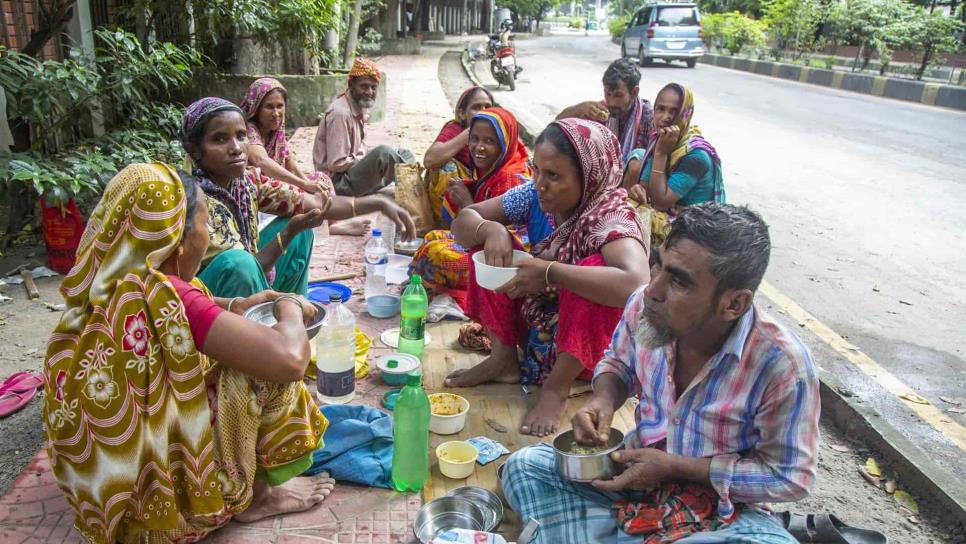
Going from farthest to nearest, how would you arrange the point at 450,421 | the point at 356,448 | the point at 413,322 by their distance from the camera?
the point at 413,322
the point at 450,421
the point at 356,448

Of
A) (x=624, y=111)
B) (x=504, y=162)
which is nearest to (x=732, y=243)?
(x=504, y=162)

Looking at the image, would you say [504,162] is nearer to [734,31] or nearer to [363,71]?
[363,71]

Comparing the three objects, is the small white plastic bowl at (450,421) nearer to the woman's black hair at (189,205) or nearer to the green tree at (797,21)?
the woman's black hair at (189,205)

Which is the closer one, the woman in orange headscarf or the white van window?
the woman in orange headscarf

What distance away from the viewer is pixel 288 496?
2424 millimetres

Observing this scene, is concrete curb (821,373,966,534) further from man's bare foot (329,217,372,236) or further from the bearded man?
man's bare foot (329,217,372,236)

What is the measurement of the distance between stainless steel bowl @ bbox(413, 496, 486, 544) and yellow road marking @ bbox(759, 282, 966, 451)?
2.45 meters

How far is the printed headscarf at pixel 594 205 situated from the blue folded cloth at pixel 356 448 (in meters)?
1.08

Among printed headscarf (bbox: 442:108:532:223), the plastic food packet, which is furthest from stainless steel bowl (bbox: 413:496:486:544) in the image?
printed headscarf (bbox: 442:108:532:223)

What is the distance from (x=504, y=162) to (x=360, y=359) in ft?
5.19

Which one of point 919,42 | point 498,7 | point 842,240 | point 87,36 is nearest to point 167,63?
point 87,36

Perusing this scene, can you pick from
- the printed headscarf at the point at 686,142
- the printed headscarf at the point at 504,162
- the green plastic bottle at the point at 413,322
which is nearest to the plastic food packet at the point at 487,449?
the green plastic bottle at the point at 413,322

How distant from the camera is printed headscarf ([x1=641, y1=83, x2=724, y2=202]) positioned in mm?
4438

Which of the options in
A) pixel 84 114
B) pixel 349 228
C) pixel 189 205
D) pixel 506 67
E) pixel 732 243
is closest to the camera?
pixel 732 243
